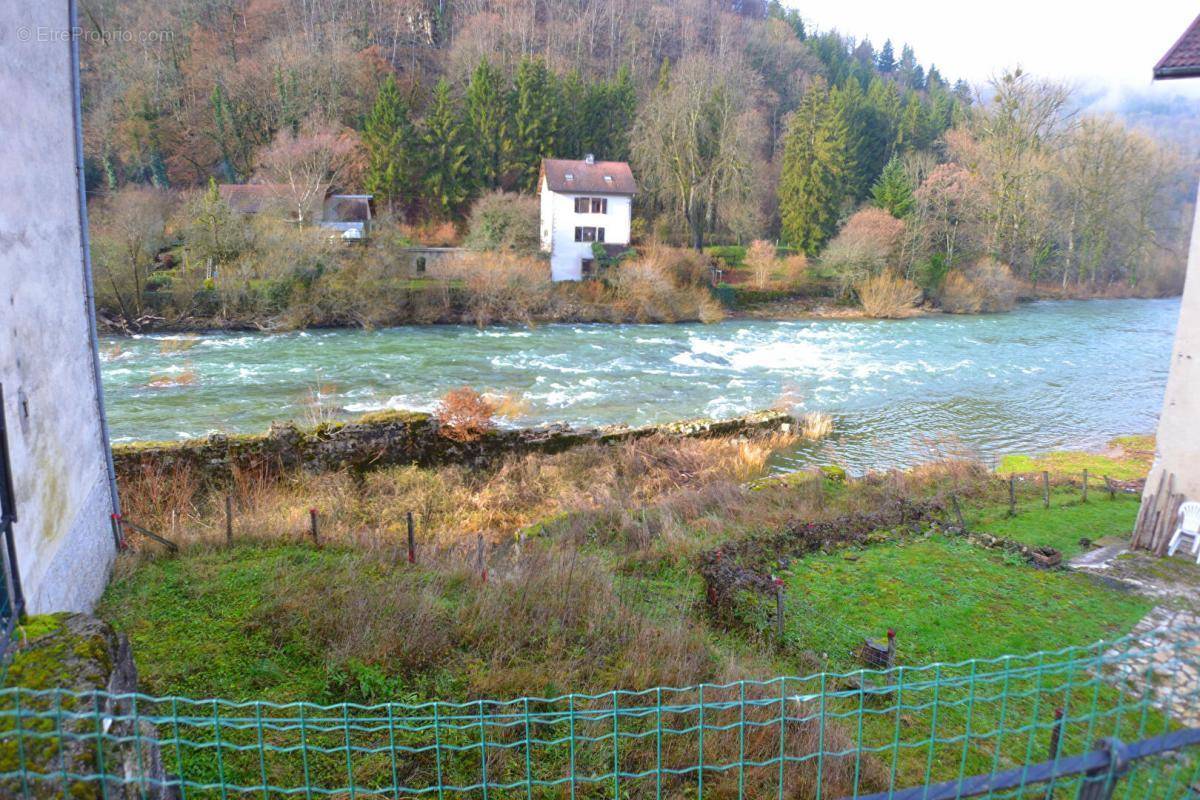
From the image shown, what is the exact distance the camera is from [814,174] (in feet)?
163

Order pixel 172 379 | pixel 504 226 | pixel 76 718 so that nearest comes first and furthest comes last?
pixel 76 718, pixel 172 379, pixel 504 226

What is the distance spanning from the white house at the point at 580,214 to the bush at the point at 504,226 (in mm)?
1184

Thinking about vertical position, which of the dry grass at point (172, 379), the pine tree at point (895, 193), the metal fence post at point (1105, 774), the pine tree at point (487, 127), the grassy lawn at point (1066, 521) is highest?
the pine tree at point (487, 127)

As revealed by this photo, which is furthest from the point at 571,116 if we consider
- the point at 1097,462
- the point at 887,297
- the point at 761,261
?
the point at 1097,462

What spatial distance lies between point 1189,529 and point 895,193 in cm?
4058

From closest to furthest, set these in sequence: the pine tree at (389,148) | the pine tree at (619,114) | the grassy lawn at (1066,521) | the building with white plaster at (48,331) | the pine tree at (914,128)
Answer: the building with white plaster at (48,331)
the grassy lawn at (1066,521)
the pine tree at (389,148)
the pine tree at (619,114)
the pine tree at (914,128)

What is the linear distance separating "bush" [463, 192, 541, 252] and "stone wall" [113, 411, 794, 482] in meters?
23.3

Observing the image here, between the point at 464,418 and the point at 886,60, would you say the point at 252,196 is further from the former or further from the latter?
the point at 886,60

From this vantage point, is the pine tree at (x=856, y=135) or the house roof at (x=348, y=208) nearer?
→ the house roof at (x=348, y=208)

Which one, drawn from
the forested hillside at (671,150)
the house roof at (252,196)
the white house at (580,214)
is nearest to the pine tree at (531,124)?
the forested hillside at (671,150)

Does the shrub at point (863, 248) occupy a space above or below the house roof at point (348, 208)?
below

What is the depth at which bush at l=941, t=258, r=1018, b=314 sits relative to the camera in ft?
141

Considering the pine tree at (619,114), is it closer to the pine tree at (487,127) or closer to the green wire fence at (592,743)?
the pine tree at (487,127)

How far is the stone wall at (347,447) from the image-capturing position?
13.8m
